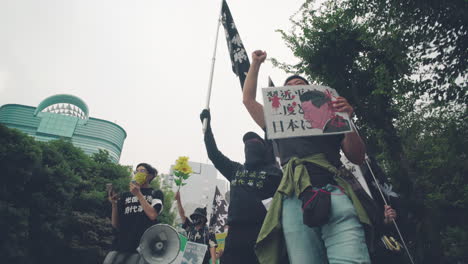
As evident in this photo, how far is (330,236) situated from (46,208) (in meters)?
16.8

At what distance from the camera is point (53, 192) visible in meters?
14.7

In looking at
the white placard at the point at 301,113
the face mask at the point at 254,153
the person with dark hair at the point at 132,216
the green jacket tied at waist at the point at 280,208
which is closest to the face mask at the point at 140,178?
the person with dark hair at the point at 132,216

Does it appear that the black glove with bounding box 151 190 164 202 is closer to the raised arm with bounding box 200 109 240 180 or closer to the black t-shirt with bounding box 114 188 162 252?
the black t-shirt with bounding box 114 188 162 252

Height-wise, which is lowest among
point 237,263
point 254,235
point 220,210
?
point 237,263

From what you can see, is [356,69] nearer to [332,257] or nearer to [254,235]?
[254,235]

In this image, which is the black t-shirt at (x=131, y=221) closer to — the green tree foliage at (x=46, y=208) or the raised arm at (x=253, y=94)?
the raised arm at (x=253, y=94)

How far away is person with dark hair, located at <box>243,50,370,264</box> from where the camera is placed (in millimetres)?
1300

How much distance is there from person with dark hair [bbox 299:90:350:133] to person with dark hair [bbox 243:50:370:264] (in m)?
0.07

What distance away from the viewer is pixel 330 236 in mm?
1347

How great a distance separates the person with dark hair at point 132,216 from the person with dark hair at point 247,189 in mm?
1312

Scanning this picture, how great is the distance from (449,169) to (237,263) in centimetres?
865

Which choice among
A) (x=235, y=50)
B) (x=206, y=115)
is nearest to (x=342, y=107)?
(x=206, y=115)

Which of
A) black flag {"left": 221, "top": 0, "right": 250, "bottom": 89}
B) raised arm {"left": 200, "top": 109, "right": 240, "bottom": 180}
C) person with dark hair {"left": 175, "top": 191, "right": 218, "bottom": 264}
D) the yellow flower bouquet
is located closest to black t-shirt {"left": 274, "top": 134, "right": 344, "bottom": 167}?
raised arm {"left": 200, "top": 109, "right": 240, "bottom": 180}

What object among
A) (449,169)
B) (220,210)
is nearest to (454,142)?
(449,169)
